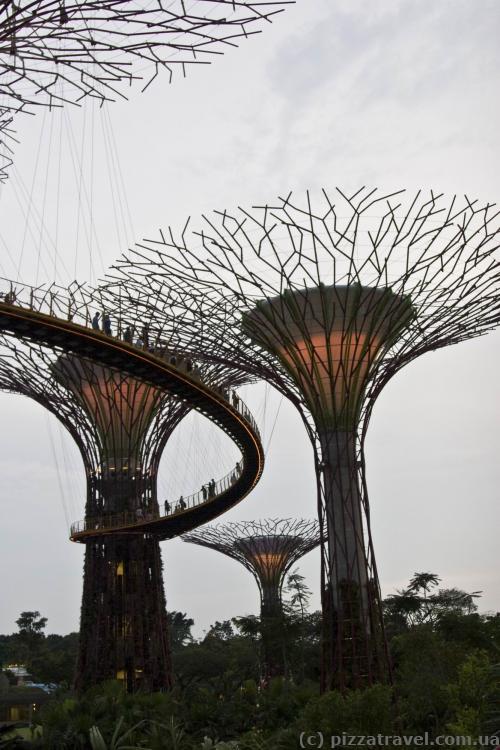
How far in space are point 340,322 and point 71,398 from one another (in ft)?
42.8

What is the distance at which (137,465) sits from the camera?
29.8m

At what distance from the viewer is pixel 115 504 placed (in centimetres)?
2919

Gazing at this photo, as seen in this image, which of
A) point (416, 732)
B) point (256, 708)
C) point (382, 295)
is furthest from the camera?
point (382, 295)

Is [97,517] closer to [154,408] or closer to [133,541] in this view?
[133,541]

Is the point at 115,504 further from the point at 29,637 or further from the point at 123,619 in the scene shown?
the point at 29,637

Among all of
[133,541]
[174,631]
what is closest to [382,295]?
[133,541]

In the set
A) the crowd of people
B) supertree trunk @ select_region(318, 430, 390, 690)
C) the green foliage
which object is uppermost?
the crowd of people

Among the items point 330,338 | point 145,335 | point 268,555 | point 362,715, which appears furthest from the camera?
point 268,555

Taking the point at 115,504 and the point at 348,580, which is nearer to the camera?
the point at 348,580

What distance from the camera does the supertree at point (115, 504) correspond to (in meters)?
27.9

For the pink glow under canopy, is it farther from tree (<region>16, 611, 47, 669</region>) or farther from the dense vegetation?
tree (<region>16, 611, 47, 669</region>)

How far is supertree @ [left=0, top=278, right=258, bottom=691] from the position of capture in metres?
27.9

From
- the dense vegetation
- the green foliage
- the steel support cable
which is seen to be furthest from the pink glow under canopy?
the green foliage

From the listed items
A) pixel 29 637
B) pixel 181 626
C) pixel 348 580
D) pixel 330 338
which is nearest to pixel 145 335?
pixel 330 338
